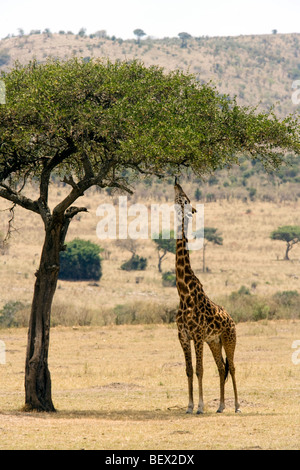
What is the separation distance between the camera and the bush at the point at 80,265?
59859 mm

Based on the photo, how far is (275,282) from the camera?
2402 inches

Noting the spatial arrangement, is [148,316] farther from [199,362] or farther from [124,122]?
[124,122]

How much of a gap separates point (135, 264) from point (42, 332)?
4840 cm

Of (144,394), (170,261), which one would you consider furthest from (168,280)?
(144,394)

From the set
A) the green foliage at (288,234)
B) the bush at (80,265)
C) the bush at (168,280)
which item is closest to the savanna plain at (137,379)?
the bush at (168,280)

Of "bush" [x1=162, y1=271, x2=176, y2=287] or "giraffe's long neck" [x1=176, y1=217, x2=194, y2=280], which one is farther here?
"bush" [x1=162, y1=271, x2=176, y2=287]

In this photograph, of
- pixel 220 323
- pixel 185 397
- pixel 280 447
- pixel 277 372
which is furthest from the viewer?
pixel 277 372

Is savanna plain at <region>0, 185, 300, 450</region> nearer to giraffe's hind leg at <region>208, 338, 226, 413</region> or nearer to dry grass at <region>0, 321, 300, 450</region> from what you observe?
dry grass at <region>0, 321, 300, 450</region>

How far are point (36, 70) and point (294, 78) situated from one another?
142 m

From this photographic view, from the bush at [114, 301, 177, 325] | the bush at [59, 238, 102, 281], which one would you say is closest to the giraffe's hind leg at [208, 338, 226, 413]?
the bush at [114, 301, 177, 325]

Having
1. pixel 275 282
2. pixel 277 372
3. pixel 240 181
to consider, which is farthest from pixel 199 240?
pixel 277 372

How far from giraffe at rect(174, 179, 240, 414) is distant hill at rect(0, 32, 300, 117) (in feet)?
394

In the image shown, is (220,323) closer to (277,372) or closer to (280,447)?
(280,447)

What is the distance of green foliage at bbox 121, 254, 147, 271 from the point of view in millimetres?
63963
